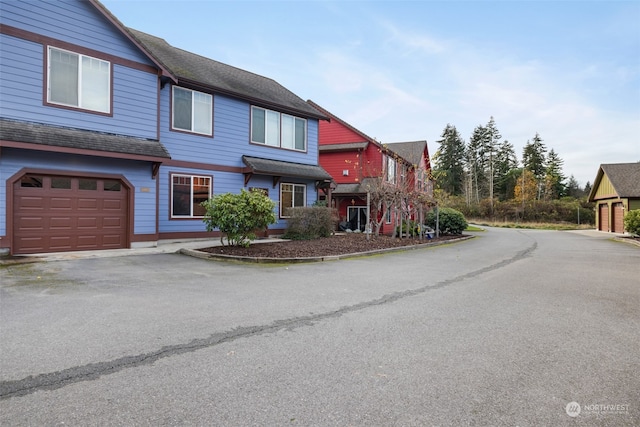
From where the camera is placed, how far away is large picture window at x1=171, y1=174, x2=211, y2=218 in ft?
46.5

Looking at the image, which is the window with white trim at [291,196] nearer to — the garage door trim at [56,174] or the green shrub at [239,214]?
the green shrub at [239,214]

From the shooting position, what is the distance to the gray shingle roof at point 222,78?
14.8 meters

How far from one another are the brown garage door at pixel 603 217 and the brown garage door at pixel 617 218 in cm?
188

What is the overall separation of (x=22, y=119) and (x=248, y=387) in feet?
36.2

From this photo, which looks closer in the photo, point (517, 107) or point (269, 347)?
point (269, 347)

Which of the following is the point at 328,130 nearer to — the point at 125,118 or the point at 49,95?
the point at 125,118

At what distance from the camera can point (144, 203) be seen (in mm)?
12609

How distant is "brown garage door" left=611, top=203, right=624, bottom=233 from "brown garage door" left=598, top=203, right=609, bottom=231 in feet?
6.18

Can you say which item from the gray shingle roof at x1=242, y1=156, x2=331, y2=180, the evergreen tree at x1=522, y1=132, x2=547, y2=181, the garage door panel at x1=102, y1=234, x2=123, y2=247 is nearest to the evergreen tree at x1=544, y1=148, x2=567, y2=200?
the evergreen tree at x1=522, y1=132, x2=547, y2=181

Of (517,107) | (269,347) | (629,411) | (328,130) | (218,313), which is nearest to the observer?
(629,411)

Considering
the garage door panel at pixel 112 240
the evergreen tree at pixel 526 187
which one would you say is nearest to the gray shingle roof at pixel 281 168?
the garage door panel at pixel 112 240

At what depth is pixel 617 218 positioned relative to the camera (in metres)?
29.2

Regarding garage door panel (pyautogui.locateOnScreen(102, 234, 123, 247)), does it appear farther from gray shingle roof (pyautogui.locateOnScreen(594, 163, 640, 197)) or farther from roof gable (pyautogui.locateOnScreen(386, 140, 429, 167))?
gray shingle roof (pyautogui.locateOnScreen(594, 163, 640, 197))

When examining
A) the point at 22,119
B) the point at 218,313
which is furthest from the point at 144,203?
the point at 218,313
